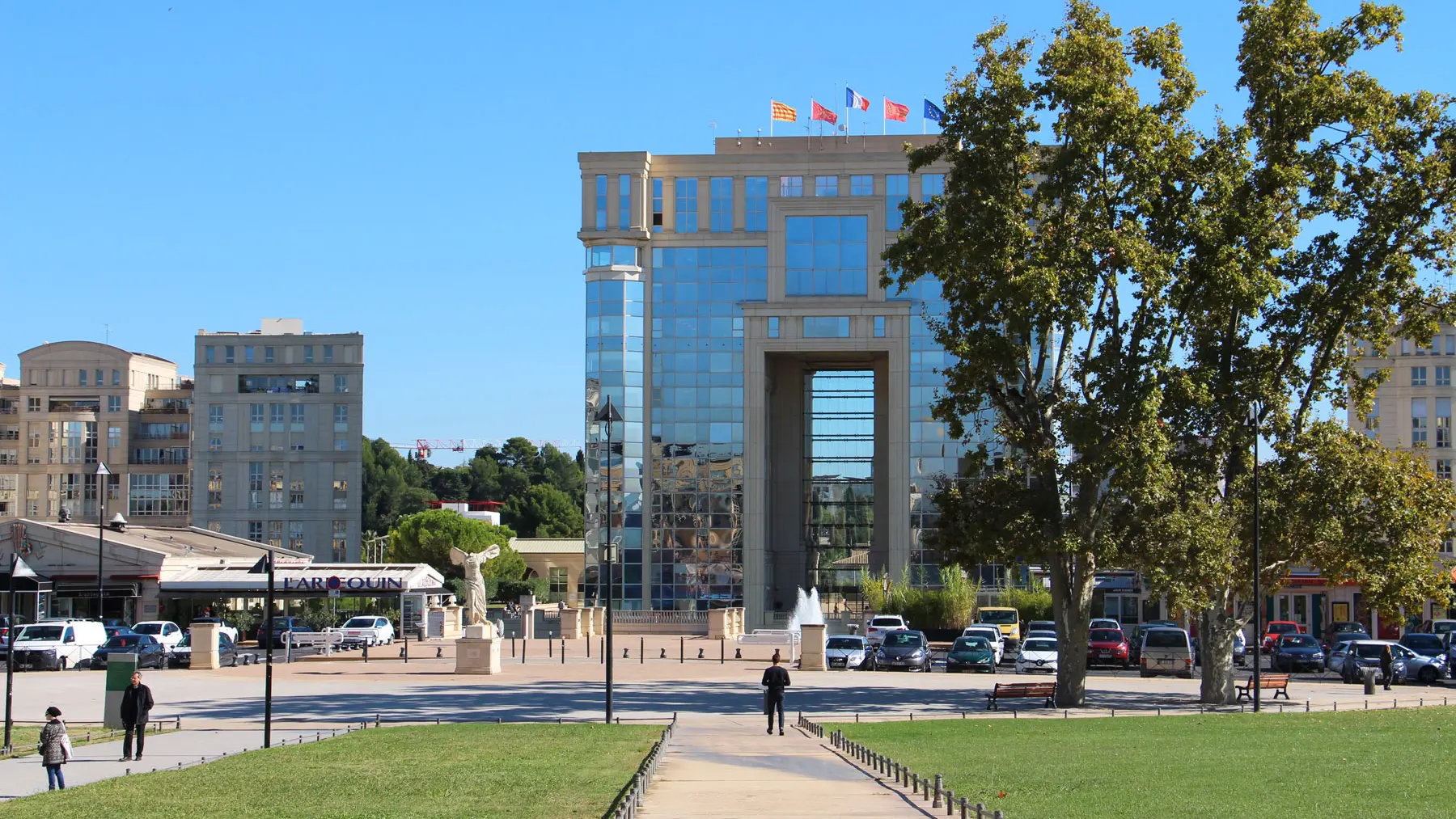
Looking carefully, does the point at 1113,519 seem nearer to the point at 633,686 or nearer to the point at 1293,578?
the point at 633,686

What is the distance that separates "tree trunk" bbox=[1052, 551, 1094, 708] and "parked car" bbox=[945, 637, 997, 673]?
11.6 metres

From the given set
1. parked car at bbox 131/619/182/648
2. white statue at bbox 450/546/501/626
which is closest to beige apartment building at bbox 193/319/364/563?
parked car at bbox 131/619/182/648

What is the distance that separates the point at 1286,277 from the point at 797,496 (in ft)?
200

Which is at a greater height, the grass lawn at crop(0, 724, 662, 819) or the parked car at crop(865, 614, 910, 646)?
the grass lawn at crop(0, 724, 662, 819)

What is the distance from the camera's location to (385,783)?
19391 mm

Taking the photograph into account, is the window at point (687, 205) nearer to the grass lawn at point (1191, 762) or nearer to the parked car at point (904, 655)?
the parked car at point (904, 655)

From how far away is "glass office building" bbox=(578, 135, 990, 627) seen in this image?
292 ft

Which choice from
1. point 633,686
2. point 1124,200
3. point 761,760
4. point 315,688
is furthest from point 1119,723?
point 315,688

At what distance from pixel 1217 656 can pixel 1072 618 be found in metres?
3.84

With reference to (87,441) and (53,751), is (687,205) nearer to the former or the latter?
(53,751)

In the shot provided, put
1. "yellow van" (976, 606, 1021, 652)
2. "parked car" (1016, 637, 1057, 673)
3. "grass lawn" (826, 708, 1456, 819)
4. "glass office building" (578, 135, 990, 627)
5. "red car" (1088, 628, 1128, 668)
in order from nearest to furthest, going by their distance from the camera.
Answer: "grass lawn" (826, 708, 1456, 819) < "parked car" (1016, 637, 1057, 673) < "red car" (1088, 628, 1128, 668) < "yellow van" (976, 606, 1021, 652) < "glass office building" (578, 135, 990, 627)

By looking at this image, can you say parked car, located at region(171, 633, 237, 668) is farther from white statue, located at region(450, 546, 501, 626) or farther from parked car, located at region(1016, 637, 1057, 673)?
parked car, located at region(1016, 637, 1057, 673)

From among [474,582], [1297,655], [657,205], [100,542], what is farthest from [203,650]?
[657,205]

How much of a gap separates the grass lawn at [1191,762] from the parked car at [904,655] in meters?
18.9
